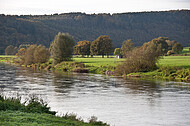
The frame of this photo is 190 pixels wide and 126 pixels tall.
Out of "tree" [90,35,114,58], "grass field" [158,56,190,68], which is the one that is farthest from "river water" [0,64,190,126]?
"tree" [90,35,114,58]

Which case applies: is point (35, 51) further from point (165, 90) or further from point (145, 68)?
point (165, 90)

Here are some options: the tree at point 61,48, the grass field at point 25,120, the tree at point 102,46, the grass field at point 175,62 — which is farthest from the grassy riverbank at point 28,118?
the tree at point 102,46

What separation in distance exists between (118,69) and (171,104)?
31.7 meters

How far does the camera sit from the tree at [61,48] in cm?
8581

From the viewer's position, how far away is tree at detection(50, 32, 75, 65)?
85.8m

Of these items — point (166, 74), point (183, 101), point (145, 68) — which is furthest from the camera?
point (145, 68)

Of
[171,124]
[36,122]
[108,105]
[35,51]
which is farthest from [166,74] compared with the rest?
[35,51]

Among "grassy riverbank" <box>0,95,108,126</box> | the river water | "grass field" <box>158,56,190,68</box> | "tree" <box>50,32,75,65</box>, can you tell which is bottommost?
the river water

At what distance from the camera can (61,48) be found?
8688 centimetres

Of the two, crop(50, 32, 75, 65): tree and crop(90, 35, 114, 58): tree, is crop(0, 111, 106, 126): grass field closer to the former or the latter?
crop(50, 32, 75, 65): tree

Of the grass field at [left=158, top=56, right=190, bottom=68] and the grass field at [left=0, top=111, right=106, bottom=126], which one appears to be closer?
the grass field at [left=0, top=111, right=106, bottom=126]

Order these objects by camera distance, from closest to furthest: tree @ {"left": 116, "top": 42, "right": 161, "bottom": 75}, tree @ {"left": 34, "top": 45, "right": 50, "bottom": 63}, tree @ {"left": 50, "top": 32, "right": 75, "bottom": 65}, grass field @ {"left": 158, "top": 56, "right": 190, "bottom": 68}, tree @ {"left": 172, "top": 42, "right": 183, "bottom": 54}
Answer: tree @ {"left": 116, "top": 42, "right": 161, "bottom": 75}, grass field @ {"left": 158, "top": 56, "right": 190, "bottom": 68}, tree @ {"left": 50, "top": 32, "right": 75, "bottom": 65}, tree @ {"left": 34, "top": 45, "right": 50, "bottom": 63}, tree @ {"left": 172, "top": 42, "right": 183, "bottom": 54}

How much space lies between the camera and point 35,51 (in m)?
96.5

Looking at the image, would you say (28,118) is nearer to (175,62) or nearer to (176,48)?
(175,62)
